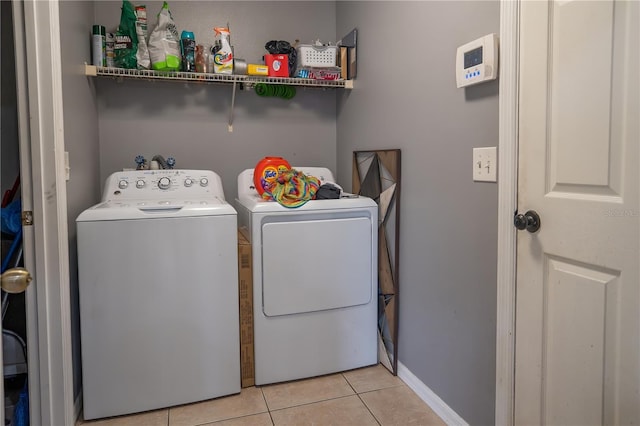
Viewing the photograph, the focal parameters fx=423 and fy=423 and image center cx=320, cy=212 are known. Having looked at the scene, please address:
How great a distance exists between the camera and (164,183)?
2236 millimetres

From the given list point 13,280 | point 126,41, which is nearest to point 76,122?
point 126,41

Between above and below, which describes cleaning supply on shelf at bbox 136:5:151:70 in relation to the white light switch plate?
above

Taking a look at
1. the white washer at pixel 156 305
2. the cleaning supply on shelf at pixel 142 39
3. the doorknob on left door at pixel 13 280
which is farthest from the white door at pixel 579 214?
the cleaning supply on shelf at pixel 142 39

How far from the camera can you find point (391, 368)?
222cm

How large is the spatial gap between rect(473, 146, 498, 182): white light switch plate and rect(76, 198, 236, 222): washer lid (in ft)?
3.52

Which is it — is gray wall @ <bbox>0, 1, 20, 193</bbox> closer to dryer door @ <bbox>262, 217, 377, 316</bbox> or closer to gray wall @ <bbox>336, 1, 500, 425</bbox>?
dryer door @ <bbox>262, 217, 377, 316</bbox>

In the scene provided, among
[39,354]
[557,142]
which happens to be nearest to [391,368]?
[557,142]

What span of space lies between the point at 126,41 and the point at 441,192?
1.81m

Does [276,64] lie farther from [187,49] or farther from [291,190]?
[291,190]

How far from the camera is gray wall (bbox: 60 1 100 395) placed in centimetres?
177

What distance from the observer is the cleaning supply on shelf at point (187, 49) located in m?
2.35

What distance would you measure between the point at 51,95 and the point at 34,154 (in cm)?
20

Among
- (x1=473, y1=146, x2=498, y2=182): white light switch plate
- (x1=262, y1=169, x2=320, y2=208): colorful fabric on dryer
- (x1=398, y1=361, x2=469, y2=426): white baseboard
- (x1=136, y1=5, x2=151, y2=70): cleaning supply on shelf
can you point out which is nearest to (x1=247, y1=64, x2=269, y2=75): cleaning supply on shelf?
(x1=136, y1=5, x2=151, y2=70): cleaning supply on shelf

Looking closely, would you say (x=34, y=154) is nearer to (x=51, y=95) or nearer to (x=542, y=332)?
(x=51, y=95)
